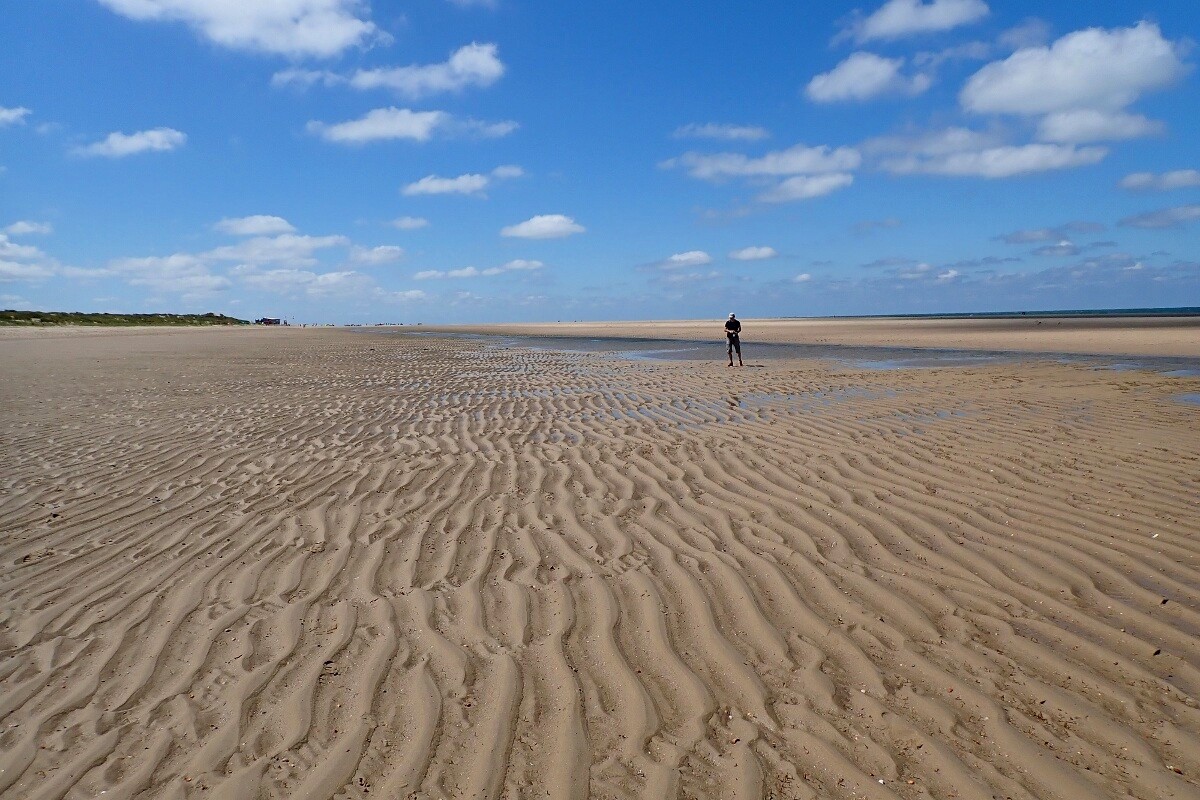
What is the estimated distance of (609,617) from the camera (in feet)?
14.3

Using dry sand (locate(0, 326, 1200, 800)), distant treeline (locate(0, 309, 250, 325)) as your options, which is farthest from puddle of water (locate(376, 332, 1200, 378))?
distant treeline (locate(0, 309, 250, 325))

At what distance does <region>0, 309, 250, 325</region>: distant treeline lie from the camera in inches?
2481

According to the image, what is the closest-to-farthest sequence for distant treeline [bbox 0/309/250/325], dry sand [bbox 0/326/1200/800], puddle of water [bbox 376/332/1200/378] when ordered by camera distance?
dry sand [bbox 0/326/1200/800] → puddle of water [bbox 376/332/1200/378] → distant treeline [bbox 0/309/250/325]

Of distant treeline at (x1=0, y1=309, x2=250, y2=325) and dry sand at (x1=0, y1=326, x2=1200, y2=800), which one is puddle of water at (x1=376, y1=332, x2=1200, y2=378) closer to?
dry sand at (x1=0, y1=326, x2=1200, y2=800)

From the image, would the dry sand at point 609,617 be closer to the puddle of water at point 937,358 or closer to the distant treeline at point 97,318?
the puddle of water at point 937,358

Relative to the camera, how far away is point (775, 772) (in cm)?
292

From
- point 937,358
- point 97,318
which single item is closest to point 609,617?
point 937,358

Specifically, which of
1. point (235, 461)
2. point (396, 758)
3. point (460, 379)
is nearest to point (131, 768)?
point (396, 758)

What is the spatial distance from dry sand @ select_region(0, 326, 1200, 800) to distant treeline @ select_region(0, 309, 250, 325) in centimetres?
6882

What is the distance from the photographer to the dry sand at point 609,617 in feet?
9.87

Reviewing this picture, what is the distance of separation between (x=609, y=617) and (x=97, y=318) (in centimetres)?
9153

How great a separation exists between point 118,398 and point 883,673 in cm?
1610

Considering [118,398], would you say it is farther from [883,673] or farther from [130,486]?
[883,673]

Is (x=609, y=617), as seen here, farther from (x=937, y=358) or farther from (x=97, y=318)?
(x=97, y=318)
